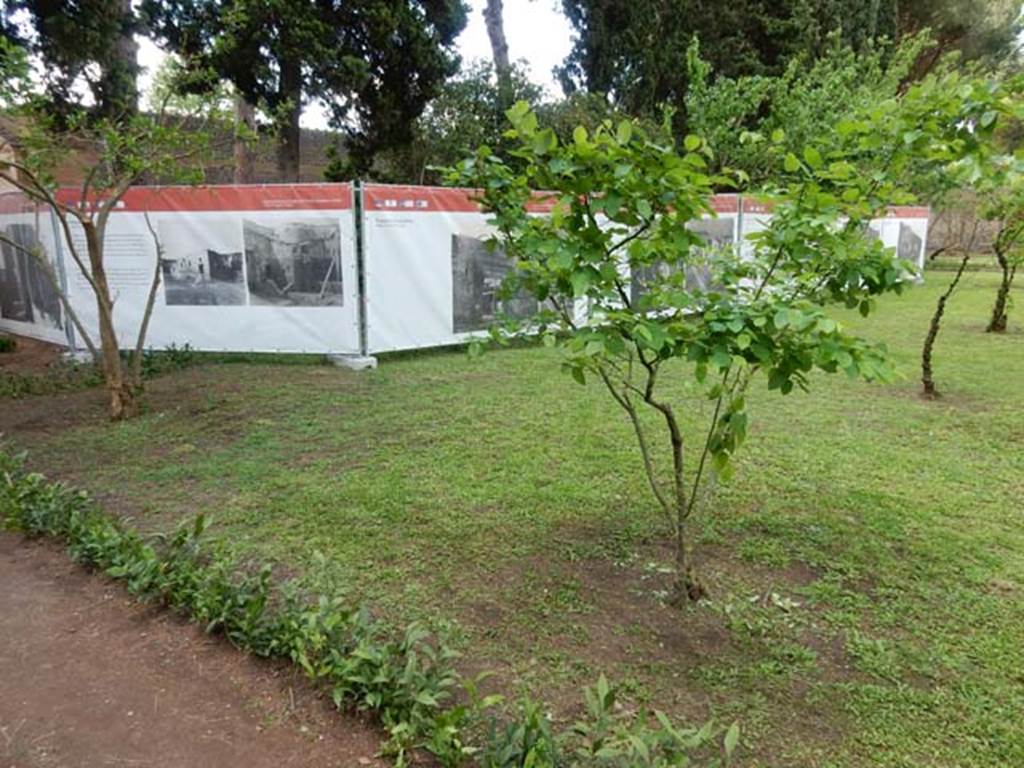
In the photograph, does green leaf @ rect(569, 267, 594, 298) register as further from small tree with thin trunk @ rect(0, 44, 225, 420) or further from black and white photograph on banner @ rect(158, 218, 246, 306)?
black and white photograph on banner @ rect(158, 218, 246, 306)

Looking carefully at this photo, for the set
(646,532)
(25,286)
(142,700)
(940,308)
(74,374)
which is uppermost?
(25,286)

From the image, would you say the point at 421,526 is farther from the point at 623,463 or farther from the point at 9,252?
the point at 9,252

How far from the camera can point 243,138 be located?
19.4 feet

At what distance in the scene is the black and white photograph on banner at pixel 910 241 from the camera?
54.6ft

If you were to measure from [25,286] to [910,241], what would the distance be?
18111mm

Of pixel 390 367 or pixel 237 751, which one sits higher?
pixel 390 367

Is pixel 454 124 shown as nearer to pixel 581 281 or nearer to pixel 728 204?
pixel 728 204

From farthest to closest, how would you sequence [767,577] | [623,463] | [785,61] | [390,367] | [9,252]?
[785,61], [9,252], [390,367], [623,463], [767,577]

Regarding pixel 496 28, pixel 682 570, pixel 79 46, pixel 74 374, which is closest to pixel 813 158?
pixel 682 570

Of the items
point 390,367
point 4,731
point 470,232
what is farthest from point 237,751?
point 470,232

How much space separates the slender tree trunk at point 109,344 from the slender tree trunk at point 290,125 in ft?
15.8

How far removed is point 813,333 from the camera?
6.80 ft

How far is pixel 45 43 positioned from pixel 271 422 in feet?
19.9

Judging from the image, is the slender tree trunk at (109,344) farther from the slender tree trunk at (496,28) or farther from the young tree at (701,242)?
the slender tree trunk at (496,28)
